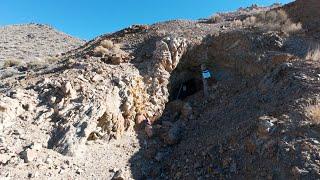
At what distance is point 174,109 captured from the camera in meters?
13.3

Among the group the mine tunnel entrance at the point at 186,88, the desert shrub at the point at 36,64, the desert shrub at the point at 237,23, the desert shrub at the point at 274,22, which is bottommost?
the mine tunnel entrance at the point at 186,88

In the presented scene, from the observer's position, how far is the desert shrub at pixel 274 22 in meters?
14.8

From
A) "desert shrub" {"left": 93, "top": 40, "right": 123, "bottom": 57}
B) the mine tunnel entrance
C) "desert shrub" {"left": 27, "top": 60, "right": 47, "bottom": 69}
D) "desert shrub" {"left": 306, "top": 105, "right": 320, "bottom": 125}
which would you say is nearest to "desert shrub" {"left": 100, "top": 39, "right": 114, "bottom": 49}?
"desert shrub" {"left": 93, "top": 40, "right": 123, "bottom": 57}

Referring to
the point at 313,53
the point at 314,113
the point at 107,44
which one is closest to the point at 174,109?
the point at 107,44

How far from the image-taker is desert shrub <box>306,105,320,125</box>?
9.07 metres

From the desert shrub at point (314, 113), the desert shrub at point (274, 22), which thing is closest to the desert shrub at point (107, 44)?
the desert shrub at point (274, 22)

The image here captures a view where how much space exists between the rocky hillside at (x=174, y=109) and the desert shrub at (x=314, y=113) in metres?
0.02

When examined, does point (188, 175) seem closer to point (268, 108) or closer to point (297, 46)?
point (268, 108)

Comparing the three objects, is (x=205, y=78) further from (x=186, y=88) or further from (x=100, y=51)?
(x=100, y=51)

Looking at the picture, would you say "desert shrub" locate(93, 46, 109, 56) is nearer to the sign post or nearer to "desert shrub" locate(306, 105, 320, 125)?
the sign post

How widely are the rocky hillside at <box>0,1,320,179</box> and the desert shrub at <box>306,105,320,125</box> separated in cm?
2

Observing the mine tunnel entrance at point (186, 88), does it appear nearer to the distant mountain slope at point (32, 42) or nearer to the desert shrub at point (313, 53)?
the desert shrub at point (313, 53)

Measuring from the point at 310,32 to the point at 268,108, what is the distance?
549 cm

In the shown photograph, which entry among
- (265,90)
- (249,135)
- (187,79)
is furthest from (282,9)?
(249,135)
